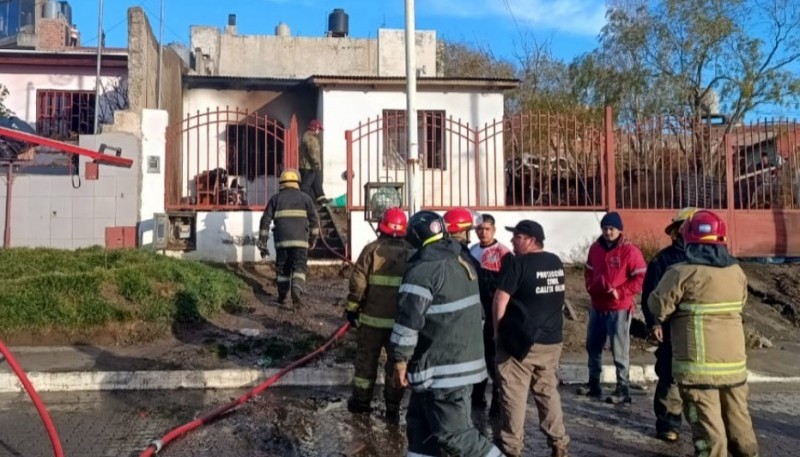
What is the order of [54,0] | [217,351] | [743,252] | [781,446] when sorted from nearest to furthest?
[781,446] < [217,351] < [743,252] < [54,0]

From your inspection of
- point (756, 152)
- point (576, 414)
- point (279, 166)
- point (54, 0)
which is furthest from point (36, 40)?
point (576, 414)

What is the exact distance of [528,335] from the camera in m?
5.36

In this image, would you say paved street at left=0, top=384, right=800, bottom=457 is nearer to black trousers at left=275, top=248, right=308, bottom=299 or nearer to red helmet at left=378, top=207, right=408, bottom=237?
red helmet at left=378, top=207, right=408, bottom=237

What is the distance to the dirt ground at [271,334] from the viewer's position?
8516 millimetres

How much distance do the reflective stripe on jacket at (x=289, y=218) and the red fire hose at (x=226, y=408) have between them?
1.72 meters

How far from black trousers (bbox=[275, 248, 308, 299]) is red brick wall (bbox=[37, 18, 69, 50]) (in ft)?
58.8

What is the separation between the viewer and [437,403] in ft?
15.0

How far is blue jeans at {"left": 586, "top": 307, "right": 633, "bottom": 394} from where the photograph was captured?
289 inches

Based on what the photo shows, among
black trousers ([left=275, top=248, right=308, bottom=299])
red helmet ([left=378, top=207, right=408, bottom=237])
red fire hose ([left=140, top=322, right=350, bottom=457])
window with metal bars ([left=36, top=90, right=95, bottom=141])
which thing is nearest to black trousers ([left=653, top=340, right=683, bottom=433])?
red helmet ([left=378, top=207, right=408, bottom=237])

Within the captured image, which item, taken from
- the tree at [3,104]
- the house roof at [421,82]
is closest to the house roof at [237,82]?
the house roof at [421,82]

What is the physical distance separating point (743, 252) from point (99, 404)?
1155cm

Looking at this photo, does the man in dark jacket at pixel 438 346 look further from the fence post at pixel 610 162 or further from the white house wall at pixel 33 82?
the white house wall at pixel 33 82

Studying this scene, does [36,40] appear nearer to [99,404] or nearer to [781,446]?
[99,404]

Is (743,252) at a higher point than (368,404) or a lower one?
higher
